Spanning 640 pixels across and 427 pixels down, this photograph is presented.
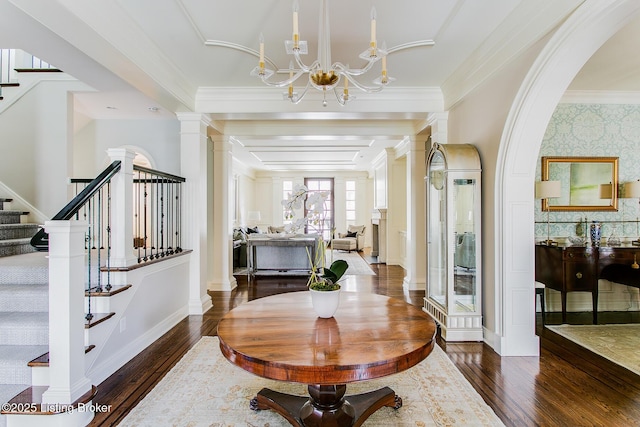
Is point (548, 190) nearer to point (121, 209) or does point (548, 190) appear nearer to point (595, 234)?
point (595, 234)

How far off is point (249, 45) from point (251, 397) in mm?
3045

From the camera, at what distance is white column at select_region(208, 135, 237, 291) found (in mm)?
5297

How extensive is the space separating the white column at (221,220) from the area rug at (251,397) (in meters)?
2.65

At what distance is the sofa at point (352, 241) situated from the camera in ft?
34.1

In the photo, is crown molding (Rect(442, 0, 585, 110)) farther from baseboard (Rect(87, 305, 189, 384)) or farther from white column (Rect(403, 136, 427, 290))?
baseboard (Rect(87, 305, 189, 384))

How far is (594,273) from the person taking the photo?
3.47 metres

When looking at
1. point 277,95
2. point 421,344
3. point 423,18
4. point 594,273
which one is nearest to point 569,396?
point 421,344

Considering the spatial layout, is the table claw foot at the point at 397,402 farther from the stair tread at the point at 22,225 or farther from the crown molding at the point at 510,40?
the stair tread at the point at 22,225

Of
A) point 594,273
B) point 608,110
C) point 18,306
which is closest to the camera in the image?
point 18,306

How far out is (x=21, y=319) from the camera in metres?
2.43

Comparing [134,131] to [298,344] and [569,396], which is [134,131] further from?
[569,396]

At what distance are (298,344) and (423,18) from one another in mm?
2725

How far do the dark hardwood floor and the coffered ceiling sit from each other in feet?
8.35

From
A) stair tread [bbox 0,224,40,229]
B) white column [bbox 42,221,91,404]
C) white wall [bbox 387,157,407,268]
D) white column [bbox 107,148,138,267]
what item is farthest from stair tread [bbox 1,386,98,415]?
white wall [bbox 387,157,407,268]
